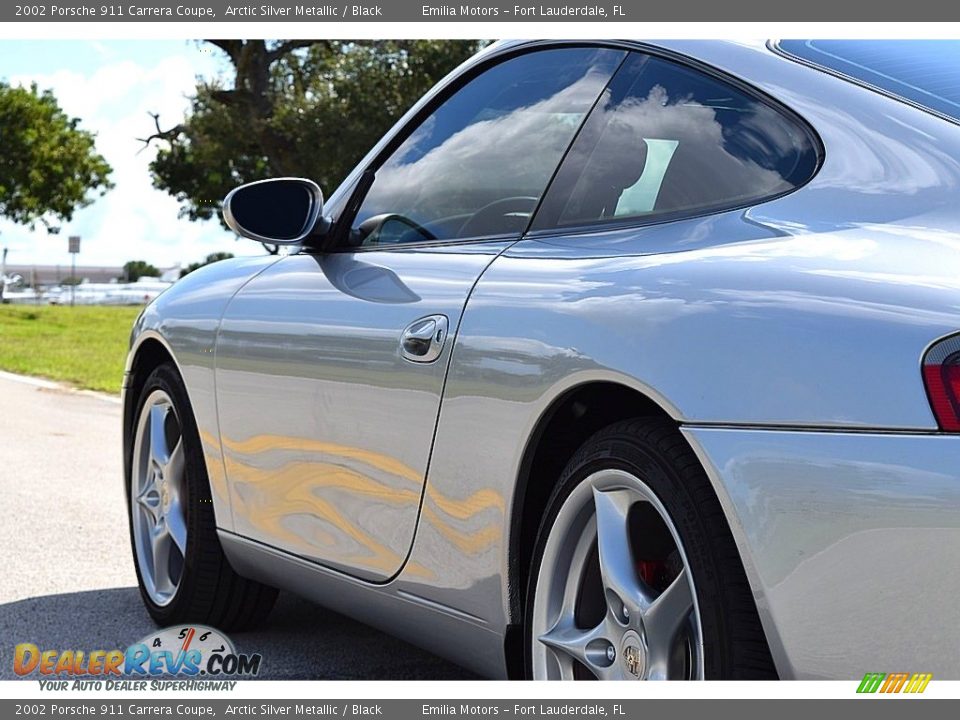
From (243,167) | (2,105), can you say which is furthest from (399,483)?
(2,105)

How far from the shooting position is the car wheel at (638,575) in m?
2.26

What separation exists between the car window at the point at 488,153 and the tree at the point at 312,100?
2052cm

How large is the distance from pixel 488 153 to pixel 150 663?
5.89 ft

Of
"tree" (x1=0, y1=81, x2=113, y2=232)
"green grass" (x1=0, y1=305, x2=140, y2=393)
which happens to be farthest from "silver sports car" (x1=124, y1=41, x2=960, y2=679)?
"tree" (x1=0, y1=81, x2=113, y2=232)

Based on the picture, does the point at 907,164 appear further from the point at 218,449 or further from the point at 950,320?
the point at 218,449

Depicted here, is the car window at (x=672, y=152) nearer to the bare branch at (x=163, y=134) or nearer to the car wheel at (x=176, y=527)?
the car wheel at (x=176, y=527)

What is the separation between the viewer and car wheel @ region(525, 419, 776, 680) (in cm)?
226

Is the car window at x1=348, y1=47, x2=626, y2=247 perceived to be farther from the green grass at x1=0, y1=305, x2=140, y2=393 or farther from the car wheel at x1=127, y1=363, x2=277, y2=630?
the green grass at x1=0, y1=305, x2=140, y2=393

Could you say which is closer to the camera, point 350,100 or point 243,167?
point 350,100

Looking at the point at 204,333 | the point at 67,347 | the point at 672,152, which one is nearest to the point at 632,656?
the point at 672,152

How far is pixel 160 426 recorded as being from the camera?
4.67 meters

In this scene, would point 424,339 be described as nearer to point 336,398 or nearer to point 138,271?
point 336,398

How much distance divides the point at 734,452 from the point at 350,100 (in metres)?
23.7

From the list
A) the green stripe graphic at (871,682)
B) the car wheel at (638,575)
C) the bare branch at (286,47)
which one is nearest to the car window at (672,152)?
the car wheel at (638,575)
